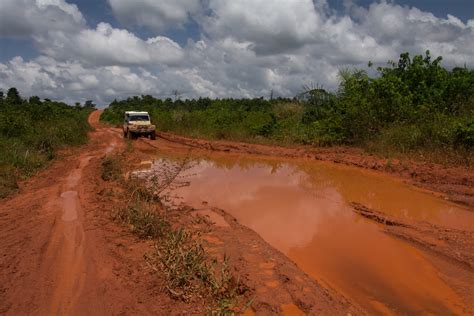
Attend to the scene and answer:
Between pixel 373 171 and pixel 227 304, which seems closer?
pixel 227 304

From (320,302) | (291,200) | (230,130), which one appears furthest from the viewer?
(230,130)

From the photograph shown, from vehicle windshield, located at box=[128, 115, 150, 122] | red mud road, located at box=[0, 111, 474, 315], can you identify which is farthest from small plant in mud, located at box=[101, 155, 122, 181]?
vehicle windshield, located at box=[128, 115, 150, 122]

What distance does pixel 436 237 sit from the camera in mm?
7109

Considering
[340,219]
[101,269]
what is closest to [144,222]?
[101,269]

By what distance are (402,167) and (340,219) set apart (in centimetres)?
579

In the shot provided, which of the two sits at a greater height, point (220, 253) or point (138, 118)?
point (138, 118)

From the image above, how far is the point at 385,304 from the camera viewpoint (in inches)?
196

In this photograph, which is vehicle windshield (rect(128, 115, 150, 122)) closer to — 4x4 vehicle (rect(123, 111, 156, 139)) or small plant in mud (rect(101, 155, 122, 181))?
4x4 vehicle (rect(123, 111, 156, 139))

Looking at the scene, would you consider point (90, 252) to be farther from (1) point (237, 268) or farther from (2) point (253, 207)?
(2) point (253, 207)

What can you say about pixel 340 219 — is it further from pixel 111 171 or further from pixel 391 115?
pixel 391 115

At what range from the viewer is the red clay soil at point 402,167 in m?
10.8

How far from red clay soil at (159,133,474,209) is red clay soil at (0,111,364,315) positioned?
20.7 ft

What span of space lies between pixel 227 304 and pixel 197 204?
535 centimetres

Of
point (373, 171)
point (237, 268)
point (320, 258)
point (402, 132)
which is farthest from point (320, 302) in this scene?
point (402, 132)
